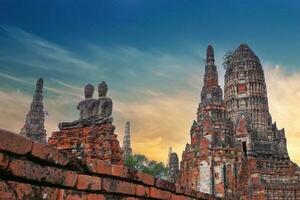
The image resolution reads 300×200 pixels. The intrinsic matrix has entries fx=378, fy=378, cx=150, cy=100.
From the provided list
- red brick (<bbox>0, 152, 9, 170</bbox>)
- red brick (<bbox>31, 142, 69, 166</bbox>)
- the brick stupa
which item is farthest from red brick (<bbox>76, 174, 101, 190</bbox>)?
the brick stupa

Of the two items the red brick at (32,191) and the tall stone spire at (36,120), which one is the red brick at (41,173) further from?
the tall stone spire at (36,120)

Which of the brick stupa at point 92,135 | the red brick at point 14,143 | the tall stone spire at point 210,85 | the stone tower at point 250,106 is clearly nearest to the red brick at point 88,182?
the red brick at point 14,143

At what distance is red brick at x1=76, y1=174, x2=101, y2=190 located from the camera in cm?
300

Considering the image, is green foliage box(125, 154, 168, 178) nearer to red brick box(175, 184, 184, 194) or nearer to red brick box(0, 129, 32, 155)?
red brick box(175, 184, 184, 194)

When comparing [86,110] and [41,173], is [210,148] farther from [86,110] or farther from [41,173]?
[41,173]

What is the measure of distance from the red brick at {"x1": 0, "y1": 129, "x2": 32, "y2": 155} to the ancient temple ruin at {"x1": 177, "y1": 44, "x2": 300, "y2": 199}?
30.7m

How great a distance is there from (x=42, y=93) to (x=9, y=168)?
6076 cm

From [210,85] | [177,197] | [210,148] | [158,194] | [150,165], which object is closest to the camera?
[158,194]

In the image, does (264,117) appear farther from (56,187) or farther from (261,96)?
(56,187)

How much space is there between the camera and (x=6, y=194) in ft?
7.47

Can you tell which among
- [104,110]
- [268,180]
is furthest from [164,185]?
[268,180]

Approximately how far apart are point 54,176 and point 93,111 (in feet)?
25.4

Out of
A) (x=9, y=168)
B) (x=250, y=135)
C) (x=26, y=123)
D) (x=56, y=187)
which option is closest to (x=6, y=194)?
(x=9, y=168)

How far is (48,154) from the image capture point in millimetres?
2664
